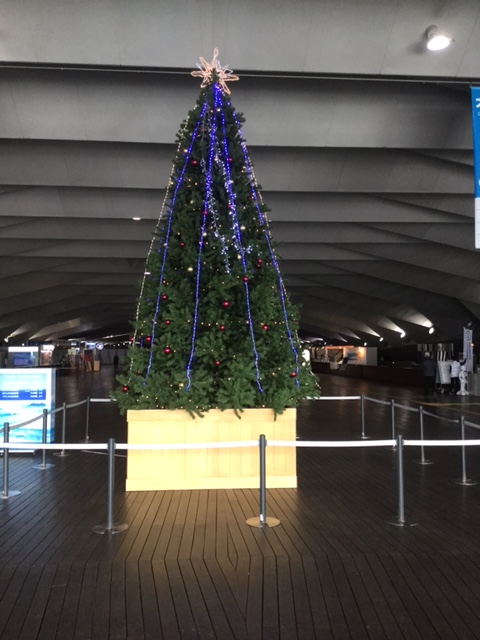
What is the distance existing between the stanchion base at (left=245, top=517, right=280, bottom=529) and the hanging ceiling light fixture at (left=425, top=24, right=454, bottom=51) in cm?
Answer: 758

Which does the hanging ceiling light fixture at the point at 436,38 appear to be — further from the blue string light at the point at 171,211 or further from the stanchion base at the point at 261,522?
the stanchion base at the point at 261,522

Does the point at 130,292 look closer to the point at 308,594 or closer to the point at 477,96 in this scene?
the point at 477,96

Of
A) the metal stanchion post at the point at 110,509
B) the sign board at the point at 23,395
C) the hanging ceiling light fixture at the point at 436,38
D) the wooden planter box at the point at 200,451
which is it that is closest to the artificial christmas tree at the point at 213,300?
the wooden planter box at the point at 200,451

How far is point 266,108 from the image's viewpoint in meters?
11.8

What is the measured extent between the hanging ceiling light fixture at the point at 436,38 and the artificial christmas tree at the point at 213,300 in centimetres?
366

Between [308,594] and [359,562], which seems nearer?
[308,594]

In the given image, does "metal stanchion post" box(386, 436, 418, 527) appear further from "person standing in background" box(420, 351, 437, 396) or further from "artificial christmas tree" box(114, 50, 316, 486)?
"person standing in background" box(420, 351, 437, 396)

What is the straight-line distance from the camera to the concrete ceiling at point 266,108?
9.04 metres

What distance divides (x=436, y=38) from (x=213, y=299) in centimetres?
562

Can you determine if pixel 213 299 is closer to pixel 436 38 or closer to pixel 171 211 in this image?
pixel 171 211

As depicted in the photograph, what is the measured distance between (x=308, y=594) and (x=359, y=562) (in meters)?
0.62

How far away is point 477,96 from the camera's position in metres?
9.01

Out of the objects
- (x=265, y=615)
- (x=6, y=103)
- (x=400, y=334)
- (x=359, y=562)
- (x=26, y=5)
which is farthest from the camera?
(x=400, y=334)

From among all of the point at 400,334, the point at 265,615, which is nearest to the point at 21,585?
the point at 265,615
